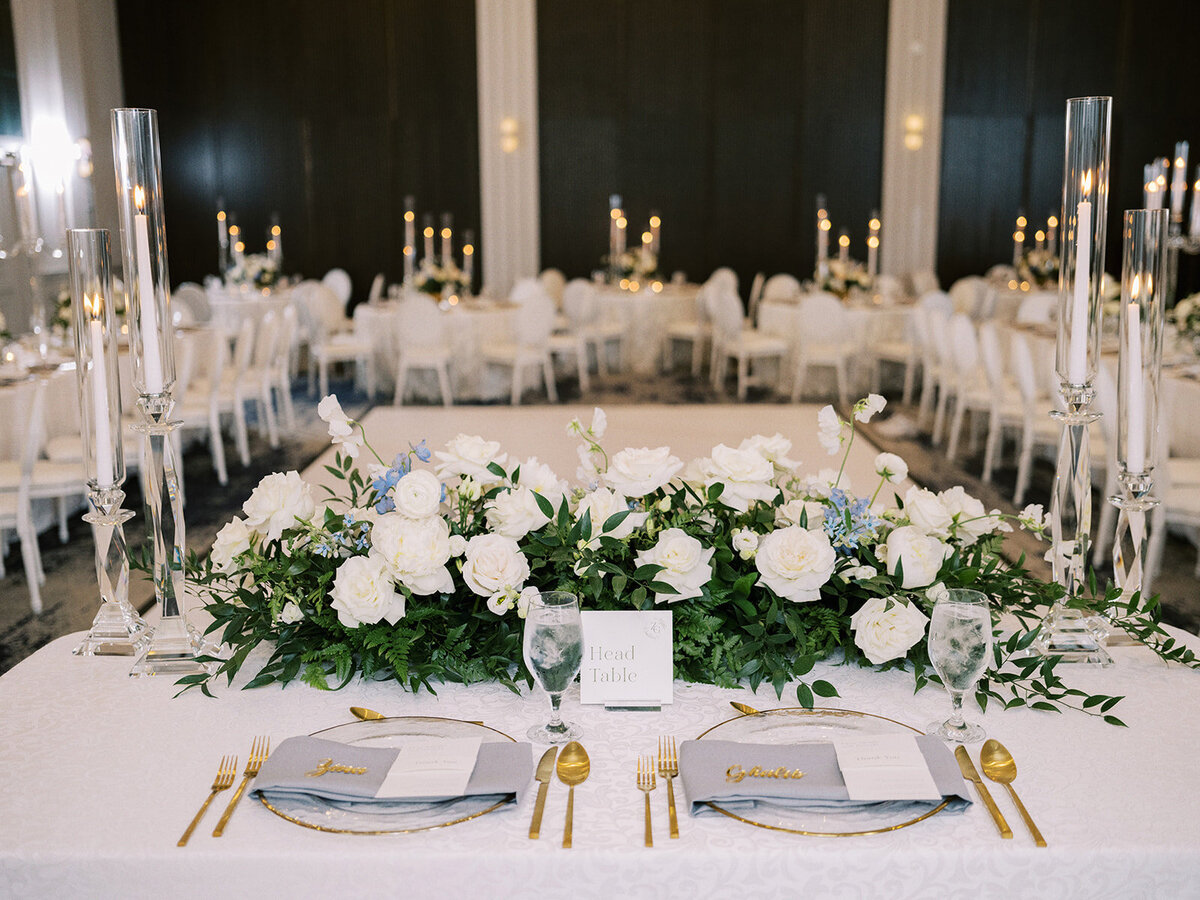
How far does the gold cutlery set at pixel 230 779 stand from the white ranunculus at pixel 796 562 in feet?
2.31

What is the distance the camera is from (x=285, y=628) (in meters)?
1.67

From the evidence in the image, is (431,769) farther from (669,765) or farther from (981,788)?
(981,788)

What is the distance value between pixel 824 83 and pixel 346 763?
1151 centimetres

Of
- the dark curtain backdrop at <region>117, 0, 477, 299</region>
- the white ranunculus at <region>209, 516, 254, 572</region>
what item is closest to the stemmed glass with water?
the white ranunculus at <region>209, 516, 254, 572</region>

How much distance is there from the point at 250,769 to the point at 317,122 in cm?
1142

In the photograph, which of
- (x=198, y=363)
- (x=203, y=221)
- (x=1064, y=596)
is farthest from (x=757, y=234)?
(x=1064, y=596)

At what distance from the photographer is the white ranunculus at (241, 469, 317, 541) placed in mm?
1658

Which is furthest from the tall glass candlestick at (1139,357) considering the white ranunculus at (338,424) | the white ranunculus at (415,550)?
the white ranunculus at (338,424)

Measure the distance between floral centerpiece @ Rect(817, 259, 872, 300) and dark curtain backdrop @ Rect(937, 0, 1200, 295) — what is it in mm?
3016

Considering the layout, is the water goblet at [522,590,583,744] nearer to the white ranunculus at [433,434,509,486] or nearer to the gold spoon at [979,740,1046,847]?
the white ranunculus at [433,434,509,486]

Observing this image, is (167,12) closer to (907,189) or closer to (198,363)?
(198,363)

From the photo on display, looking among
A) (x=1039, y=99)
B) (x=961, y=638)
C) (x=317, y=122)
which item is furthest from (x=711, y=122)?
(x=961, y=638)

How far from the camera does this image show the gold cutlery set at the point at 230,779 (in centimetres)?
125

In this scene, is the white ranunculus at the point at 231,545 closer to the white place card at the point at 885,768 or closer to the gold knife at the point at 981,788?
the white place card at the point at 885,768
